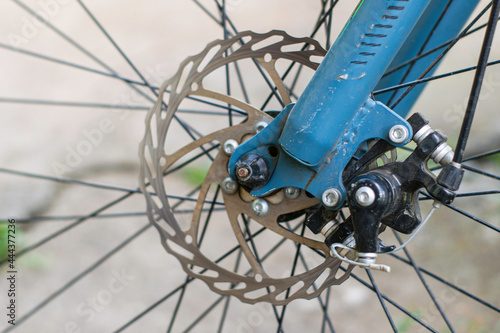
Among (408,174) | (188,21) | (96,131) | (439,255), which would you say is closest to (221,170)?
(408,174)

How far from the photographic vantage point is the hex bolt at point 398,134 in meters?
0.56

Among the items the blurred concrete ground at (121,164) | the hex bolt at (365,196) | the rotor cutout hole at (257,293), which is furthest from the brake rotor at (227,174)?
the blurred concrete ground at (121,164)

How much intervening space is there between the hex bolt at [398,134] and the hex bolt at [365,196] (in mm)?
63

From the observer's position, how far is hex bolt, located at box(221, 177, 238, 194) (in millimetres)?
683

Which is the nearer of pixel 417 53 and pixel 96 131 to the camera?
pixel 417 53

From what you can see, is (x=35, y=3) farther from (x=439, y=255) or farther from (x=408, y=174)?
(x=408, y=174)

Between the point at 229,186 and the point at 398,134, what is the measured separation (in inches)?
8.7

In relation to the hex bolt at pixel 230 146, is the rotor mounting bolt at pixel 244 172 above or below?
below

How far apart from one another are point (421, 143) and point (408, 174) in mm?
34

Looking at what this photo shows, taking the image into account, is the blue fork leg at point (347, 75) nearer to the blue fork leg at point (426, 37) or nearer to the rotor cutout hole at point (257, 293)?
the blue fork leg at point (426, 37)

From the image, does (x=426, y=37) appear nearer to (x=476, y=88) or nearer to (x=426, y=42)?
(x=426, y=42)

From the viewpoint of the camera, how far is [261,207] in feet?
2.20

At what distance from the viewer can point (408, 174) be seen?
56cm

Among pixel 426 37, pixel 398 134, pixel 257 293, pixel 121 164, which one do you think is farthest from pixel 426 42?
pixel 121 164
